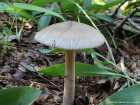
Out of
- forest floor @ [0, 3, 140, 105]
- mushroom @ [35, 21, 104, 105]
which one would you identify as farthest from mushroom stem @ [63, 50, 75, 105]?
mushroom @ [35, 21, 104, 105]

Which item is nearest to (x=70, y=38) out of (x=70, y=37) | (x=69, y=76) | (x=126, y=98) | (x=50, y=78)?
(x=70, y=37)

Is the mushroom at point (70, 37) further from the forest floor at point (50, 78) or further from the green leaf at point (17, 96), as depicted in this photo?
the forest floor at point (50, 78)

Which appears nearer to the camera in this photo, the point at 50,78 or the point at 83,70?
the point at 83,70

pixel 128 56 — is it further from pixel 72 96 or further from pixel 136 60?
pixel 72 96

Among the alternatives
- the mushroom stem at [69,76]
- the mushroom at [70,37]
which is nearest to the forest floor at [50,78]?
the mushroom stem at [69,76]

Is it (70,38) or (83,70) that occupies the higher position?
(70,38)


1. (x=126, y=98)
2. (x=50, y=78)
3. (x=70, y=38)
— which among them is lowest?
(x=126, y=98)

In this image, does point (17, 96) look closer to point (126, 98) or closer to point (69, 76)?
point (69, 76)
